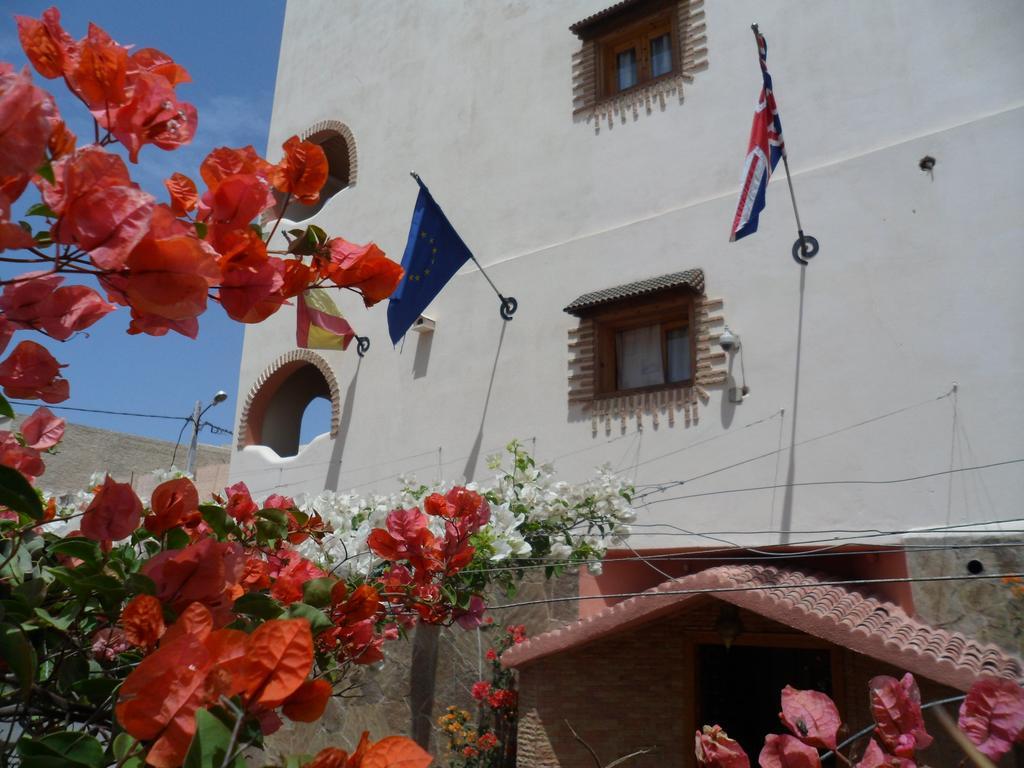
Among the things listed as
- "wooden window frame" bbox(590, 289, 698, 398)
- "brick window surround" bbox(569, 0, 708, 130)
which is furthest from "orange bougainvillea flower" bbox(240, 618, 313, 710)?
"brick window surround" bbox(569, 0, 708, 130)

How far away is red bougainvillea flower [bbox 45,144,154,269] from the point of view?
108 cm

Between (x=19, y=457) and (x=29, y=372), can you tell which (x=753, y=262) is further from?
(x=29, y=372)

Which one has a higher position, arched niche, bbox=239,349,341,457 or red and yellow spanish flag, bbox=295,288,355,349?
arched niche, bbox=239,349,341,457

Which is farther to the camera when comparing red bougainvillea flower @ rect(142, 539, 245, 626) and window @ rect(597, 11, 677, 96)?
window @ rect(597, 11, 677, 96)

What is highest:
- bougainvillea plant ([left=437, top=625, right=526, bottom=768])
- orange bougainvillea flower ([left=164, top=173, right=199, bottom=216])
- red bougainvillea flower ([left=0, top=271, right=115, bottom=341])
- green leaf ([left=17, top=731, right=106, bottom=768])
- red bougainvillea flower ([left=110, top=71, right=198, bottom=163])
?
red bougainvillea flower ([left=110, top=71, right=198, bottom=163])

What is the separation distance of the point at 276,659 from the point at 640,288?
263 inches

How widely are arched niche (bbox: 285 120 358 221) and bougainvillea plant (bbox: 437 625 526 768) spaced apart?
21.0ft

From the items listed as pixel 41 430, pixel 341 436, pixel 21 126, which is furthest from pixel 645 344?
pixel 21 126

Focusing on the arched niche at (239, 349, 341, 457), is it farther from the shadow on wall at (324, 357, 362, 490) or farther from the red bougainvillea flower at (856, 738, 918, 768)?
the red bougainvillea flower at (856, 738, 918, 768)

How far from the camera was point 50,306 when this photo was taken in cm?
140

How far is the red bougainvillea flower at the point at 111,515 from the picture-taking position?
1.70 meters

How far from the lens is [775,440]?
21.5 ft

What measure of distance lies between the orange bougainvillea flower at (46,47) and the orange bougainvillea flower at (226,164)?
0.82 feet

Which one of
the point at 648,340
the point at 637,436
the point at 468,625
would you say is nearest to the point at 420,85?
the point at 648,340
